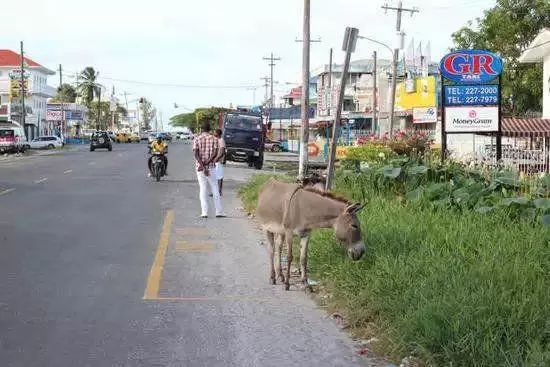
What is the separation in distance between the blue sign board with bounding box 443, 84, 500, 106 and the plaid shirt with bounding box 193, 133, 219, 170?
5985 mm

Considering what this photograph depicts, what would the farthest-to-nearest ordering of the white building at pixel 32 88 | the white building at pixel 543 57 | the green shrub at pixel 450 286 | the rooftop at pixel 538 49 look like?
the white building at pixel 32 88
the white building at pixel 543 57
the rooftop at pixel 538 49
the green shrub at pixel 450 286

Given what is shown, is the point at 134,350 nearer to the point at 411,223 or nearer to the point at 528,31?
the point at 411,223

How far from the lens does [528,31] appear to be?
31.6 meters

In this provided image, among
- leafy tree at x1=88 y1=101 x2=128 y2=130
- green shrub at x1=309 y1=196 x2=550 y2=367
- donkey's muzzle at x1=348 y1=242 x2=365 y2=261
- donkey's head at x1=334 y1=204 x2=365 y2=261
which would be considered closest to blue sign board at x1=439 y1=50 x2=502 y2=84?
green shrub at x1=309 y1=196 x2=550 y2=367

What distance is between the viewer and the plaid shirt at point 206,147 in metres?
14.4

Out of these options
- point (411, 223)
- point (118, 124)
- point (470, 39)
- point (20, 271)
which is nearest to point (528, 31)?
point (470, 39)

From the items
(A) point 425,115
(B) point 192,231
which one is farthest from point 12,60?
(B) point 192,231

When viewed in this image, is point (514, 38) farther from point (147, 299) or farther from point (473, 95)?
point (147, 299)

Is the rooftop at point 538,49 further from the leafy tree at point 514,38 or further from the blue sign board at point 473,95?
the blue sign board at point 473,95

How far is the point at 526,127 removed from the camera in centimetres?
2636

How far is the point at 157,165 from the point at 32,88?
83743 mm

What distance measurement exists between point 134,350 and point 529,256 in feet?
13.3

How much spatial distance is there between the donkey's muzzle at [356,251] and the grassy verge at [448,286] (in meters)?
0.19

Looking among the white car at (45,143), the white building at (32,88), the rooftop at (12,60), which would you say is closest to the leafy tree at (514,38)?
the white car at (45,143)
